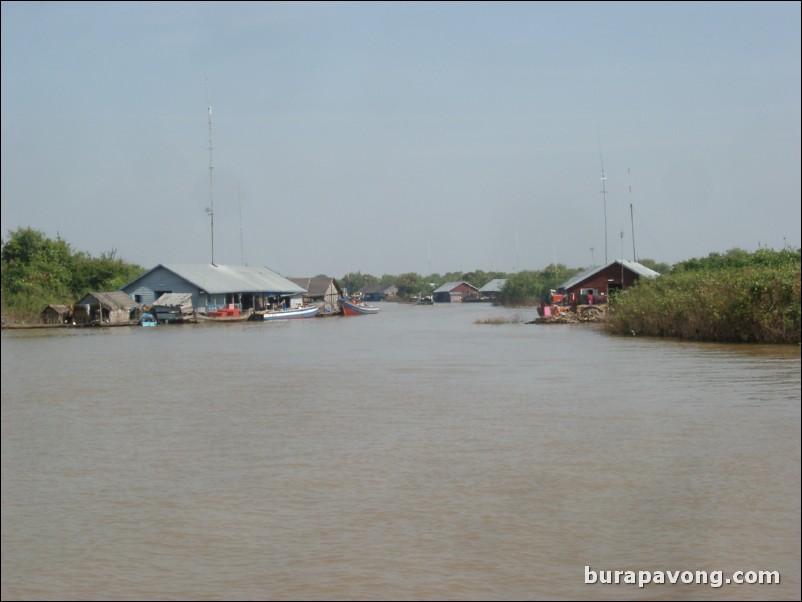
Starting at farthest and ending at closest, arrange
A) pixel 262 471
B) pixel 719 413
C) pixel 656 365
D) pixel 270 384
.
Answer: pixel 656 365 → pixel 270 384 → pixel 719 413 → pixel 262 471

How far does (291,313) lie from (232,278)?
3719 millimetres

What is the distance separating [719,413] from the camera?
11.8 m

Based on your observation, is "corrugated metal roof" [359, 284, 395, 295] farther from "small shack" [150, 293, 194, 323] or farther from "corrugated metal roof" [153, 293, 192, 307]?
"small shack" [150, 293, 194, 323]

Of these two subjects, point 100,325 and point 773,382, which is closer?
point 773,382

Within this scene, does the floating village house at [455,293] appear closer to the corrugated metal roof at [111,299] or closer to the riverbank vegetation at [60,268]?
the riverbank vegetation at [60,268]

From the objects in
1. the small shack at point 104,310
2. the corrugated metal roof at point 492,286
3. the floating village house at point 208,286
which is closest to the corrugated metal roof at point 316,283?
the floating village house at point 208,286

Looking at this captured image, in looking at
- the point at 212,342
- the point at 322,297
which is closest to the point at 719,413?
the point at 212,342

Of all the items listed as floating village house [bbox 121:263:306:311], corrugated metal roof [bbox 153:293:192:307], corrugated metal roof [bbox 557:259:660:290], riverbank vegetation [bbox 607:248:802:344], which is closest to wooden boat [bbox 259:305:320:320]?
floating village house [bbox 121:263:306:311]

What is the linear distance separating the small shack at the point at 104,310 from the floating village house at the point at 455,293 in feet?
187

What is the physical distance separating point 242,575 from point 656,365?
13.7m

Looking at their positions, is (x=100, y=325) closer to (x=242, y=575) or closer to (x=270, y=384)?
(x=270, y=384)

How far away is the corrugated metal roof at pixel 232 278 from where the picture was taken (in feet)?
142

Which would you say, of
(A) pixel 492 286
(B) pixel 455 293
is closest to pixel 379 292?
(B) pixel 455 293

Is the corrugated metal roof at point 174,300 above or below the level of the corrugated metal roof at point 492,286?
below
